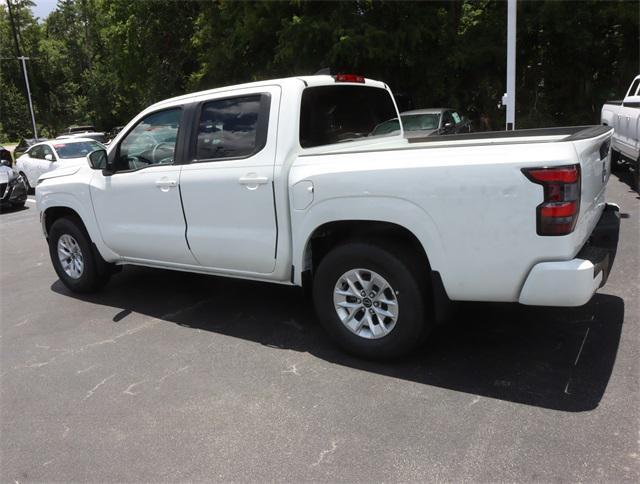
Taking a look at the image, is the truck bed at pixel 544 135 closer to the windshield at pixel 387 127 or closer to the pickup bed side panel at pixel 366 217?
the windshield at pixel 387 127

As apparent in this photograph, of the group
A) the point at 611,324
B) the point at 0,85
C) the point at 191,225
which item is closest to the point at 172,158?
the point at 191,225

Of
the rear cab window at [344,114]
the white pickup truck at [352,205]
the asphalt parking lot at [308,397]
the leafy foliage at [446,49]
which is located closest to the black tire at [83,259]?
the white pickup truck at [352,205]

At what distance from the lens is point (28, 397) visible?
391 cm

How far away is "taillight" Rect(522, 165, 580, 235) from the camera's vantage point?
120 inches

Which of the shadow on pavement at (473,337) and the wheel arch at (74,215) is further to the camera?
the wheel arch at (74,215)

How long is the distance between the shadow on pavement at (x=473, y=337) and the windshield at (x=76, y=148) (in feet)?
33.9

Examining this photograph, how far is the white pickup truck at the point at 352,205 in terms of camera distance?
3.18 meters

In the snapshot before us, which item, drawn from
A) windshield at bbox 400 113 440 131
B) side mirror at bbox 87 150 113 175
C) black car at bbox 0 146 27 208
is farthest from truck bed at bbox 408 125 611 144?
black car at bbox 0 146 27 208

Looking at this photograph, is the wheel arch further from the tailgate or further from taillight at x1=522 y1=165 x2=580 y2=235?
the tailgate

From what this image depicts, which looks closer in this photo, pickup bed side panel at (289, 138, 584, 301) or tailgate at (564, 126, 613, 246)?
pickup bed side panel at (289, 138, 584, 301)

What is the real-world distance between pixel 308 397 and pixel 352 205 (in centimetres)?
128

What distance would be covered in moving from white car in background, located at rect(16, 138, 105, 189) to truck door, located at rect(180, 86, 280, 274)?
37.0 feet

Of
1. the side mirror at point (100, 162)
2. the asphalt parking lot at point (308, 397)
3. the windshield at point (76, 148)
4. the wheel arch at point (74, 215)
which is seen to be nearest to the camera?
the asphalt parking lot at point (308, 397)

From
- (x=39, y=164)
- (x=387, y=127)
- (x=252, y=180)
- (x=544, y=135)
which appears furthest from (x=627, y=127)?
(x=39, y=164)
